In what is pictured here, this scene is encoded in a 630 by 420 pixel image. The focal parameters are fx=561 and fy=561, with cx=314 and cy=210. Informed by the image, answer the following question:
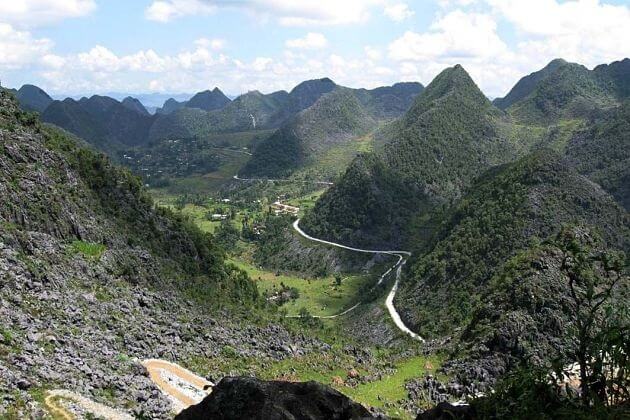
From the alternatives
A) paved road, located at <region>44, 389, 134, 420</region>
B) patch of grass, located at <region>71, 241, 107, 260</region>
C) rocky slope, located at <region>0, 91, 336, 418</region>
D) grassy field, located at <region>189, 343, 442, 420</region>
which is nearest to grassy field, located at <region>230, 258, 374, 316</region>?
rocky slope, located at <region>0, 91, 336, 418</region>

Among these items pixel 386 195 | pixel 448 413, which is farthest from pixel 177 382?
pixel 386 195

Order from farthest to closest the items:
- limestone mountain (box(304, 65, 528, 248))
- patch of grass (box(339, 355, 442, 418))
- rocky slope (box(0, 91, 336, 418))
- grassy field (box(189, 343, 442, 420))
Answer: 1. limestone mountain (box(304, 65, 528, 248))
2. patch of grass (box(339, 355, 442, 418))
3. grassy field (box(189, 343, 442, 420))
4. rocky slope (box(0, 91, 336, 418))

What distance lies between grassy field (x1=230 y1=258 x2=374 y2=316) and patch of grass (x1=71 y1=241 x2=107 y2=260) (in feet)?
201

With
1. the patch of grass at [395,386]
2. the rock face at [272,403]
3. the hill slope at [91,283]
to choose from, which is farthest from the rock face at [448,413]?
the patch of grass at [395,386]

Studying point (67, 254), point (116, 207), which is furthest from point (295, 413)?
point (116, 207)

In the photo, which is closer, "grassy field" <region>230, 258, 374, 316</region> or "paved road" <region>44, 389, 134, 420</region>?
"paved road" <region>44, 389, 134, 420</region>

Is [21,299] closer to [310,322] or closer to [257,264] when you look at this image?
[310,322]

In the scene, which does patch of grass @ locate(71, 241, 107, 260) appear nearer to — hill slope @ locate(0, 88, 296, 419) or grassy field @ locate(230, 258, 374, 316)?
hill slope @ locate(0, 88, 296, 419)

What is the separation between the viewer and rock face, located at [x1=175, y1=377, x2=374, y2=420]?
16578 millimetres

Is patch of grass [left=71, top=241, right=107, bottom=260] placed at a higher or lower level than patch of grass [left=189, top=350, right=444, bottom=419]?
higher

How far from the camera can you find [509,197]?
4341 inches

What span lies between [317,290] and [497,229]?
153ft

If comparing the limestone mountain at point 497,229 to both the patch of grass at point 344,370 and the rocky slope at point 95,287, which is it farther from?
the rocky slope at point 95,287

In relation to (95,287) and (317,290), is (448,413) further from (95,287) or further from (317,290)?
(317,290)
